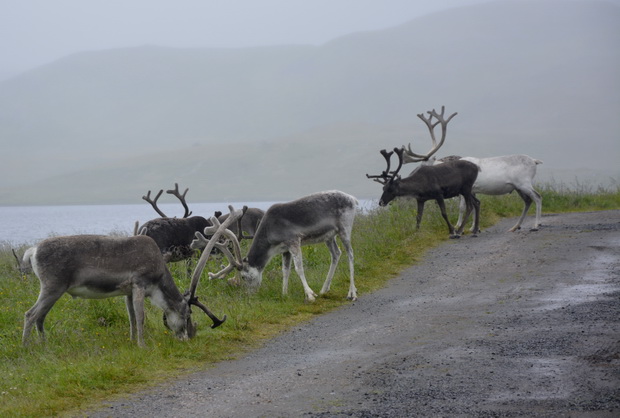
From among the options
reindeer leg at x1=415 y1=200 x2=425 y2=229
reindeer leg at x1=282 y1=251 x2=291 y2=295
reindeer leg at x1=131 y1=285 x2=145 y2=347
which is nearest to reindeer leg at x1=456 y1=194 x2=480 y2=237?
reindeer leg at x1=415 y1=200 x2=425 y2=229

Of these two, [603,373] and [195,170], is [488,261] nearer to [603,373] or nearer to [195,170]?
[603,373]

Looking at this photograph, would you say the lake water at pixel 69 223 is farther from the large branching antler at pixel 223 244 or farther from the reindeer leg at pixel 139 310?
the reindeer leg at pixel 139 310

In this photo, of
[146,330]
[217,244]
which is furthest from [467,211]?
[146,330]

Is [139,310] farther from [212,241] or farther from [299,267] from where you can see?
[299,267]

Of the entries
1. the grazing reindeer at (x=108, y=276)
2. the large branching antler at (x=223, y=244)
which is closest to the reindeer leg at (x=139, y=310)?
the grazing reindeer at (x=108, y=276)

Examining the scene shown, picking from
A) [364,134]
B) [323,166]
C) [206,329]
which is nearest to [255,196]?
[323,166]

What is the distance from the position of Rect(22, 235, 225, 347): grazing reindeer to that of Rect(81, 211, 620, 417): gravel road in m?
1.47

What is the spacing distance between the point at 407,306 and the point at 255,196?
13305 centimetres

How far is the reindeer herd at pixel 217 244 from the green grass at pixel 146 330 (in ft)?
1.08

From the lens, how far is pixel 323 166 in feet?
536

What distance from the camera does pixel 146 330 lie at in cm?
1152

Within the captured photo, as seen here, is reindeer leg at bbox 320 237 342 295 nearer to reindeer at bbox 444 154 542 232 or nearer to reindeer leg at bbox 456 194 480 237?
reindeer leg at bbox 456 194 480 237

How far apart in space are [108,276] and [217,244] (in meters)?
2.24

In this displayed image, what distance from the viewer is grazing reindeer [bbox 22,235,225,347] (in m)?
10.3
